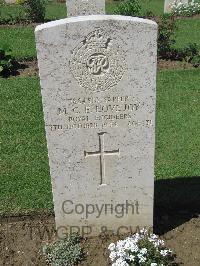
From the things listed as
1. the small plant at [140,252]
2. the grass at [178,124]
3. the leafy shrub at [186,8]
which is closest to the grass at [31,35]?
the leafy shrub at [186,8]

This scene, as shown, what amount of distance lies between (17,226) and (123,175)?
1.61 m

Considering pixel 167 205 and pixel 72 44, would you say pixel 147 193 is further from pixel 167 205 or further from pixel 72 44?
pixel 72 44

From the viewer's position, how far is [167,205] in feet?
19.7

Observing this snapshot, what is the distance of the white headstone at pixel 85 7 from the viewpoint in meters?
11.1

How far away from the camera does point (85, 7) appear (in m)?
11.2

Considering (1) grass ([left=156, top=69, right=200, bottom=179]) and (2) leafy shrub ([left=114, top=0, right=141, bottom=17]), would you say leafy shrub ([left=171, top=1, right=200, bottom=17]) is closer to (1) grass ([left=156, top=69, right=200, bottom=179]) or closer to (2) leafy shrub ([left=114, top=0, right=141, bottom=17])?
(2) leafy shrub ([left=114, top=0, right=141, bottom=17])

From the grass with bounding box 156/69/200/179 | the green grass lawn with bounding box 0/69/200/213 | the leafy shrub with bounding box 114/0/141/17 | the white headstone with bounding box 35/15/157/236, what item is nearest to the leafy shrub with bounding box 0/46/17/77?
the green grass lawn with bounding box 0/69/200/213

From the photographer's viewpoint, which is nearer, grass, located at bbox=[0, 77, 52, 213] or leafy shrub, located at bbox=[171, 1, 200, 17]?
grass, located at bbox=[0, 77, 52, 213]

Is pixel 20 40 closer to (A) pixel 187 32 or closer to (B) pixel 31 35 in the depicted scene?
(B) pixel 31 35

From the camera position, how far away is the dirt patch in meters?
5.15

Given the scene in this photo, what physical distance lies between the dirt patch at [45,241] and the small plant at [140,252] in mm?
213

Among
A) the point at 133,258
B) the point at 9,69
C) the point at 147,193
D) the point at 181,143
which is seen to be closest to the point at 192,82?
the point at 181,143

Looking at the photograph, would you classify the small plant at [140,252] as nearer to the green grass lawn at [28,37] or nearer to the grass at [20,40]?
the grass at [20,40]

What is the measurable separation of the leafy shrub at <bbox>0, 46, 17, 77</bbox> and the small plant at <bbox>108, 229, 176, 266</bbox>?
648 centimetres
